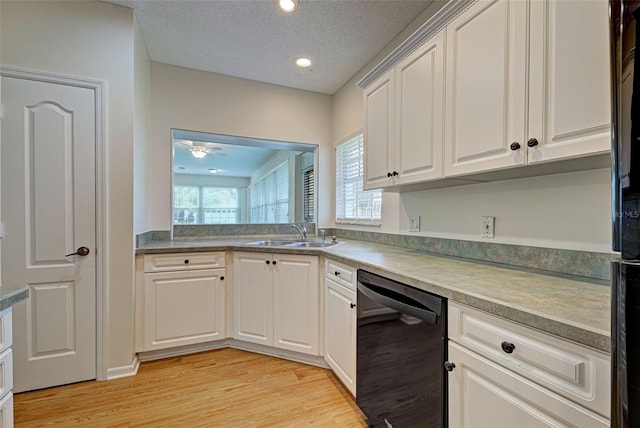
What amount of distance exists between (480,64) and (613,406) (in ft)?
4.29

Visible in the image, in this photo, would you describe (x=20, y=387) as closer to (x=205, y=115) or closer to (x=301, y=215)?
(x=205, y=115)

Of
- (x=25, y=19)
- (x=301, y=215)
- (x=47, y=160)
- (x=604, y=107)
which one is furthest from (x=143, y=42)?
(x=604, y=107)

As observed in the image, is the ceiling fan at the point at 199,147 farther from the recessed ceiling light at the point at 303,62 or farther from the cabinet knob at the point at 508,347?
the cabinet knob at the point at 508,347

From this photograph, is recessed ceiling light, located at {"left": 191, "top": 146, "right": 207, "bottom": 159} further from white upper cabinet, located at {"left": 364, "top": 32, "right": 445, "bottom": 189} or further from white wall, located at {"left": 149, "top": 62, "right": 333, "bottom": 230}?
white upper cabinet, located at {"left": 364, "top": 32, "right": 445, "bottom": 189}

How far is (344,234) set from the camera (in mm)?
3213

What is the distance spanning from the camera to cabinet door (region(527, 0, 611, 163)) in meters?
0.94

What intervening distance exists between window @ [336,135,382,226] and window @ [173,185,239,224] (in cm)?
139

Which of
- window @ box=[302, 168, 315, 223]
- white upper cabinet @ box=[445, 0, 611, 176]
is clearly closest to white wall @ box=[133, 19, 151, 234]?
window @ box=[302, 168, 315, 223]

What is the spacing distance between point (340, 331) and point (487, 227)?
1.11 m

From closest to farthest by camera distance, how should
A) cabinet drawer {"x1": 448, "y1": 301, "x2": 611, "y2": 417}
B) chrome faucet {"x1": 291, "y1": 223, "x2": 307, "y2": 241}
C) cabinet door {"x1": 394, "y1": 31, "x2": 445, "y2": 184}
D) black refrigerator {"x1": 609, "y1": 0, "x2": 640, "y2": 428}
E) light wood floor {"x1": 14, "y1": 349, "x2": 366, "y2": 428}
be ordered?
black refrigerator {"x1": 609, "y1": 0, "x2": 640, "y2": 428}
cabinet drawer {"x1": 448, "y1": 301, "x2": 611, "y2": 417}
cabinet door {"x1": 394, "y1": 31, "x2": 445, "y2": 184}
light wood floor {"x1": 14, "y1": 349, "x2": 366, "y2": 428}
chrome faucet {"x1": 291, "y1": 223, "x2": 307, "y2": 241}

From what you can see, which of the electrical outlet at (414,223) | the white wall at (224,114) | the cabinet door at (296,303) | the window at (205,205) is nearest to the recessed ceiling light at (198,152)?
the window at (205,205)

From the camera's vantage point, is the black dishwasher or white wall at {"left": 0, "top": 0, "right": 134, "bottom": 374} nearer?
the black dishwasher

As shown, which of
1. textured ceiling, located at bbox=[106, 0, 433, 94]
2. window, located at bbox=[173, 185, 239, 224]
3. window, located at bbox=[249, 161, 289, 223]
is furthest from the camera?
window, located at bbox=[249, 161, 289, 223]

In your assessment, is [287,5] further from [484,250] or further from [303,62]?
[484,250]
